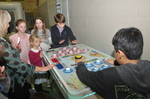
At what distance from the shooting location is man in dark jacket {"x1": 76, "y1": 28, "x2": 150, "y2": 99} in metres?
0.60

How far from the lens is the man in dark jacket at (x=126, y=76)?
0.60 m

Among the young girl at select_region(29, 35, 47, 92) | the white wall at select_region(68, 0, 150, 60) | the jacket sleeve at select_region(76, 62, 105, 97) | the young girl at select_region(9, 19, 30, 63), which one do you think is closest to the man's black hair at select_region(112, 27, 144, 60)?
the jacket sleeve at select_region(76, 62, 105, 97)

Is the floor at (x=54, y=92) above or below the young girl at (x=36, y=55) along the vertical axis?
below

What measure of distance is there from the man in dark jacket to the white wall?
0.61m

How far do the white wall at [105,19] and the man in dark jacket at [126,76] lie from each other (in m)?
0.61

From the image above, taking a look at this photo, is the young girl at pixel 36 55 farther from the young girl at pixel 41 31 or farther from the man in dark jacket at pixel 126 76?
the man in dark jacket at pixel 126 76

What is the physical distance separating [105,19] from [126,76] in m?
1.18

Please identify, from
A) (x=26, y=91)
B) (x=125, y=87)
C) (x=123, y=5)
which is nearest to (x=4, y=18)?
(x=26, y=91)

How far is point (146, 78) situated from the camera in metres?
0.61

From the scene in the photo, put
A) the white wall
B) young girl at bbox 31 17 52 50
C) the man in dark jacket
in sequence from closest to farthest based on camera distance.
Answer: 1. the man in dark jacket
2. the white wall
3. young girl at bbox 31 17 52 50

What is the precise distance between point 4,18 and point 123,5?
1231mm

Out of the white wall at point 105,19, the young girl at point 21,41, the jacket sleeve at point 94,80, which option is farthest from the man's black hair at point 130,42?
the young girl at point 21,41

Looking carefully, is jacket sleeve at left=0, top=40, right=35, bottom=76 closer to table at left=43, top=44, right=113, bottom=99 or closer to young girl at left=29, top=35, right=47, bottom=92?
table at left=43, top=44, right=113, bottom=99

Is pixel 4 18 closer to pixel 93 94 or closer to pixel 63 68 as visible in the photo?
pixel 63 68
